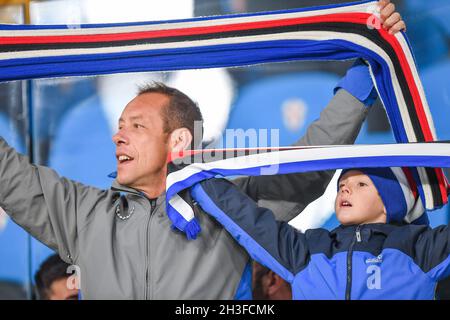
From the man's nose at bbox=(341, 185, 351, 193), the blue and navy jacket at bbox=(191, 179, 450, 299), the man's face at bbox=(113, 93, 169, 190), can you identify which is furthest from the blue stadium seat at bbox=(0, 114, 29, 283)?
the man's nose at bbox=(341, 185, 351, 193)

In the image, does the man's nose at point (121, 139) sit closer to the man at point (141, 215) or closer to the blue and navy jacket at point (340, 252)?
the man at point (141, 215)

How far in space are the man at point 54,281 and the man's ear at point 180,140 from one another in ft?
2.04

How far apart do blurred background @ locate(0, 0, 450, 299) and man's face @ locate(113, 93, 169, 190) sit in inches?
11.3

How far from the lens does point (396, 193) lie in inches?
69.2

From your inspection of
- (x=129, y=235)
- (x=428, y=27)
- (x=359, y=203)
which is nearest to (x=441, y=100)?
(x=428, y=27)

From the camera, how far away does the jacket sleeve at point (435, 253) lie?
1.61m

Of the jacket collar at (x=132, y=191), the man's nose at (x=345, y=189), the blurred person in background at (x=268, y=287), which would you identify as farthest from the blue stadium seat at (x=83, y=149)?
the man's nose at (x=345, y=189)

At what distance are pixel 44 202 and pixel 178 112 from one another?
43 cm

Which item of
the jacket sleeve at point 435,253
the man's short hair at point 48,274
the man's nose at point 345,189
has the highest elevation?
the man's nose at point 345,189

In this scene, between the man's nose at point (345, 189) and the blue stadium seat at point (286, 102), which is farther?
the blue stadium seat at point (286, 102)

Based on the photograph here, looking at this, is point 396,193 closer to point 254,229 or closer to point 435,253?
point 435,253

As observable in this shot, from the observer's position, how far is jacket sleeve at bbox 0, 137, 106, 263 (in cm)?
173

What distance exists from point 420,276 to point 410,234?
10 cm

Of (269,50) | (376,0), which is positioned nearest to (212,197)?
(269,50)
